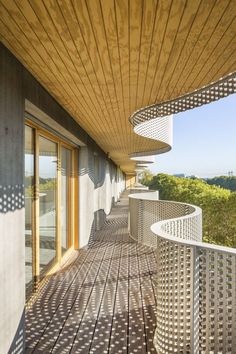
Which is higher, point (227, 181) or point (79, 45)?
point (79, 45)

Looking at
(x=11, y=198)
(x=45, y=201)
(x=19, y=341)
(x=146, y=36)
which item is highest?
(x=146, y=36)

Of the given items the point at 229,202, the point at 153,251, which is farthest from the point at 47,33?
the point at 229,202

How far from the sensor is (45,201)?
17.4 ft

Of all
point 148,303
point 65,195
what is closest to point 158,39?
point 148,303

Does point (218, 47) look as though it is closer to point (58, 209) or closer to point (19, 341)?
point (19, 341)

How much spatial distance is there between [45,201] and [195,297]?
327 centimetres

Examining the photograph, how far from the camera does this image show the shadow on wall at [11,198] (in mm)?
2844

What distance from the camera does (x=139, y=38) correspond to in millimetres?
2684

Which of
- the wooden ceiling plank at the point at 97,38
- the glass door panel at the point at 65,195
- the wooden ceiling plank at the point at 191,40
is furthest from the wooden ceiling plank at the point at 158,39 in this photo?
the glass door panel at the point at 65,195

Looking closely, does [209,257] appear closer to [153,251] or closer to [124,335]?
[124,335]

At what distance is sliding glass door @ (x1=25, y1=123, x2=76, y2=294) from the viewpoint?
4.55 metres

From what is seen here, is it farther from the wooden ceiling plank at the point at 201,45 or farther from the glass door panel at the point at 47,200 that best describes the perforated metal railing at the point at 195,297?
the glass door panel at the point at 47,200

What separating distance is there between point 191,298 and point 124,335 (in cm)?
123

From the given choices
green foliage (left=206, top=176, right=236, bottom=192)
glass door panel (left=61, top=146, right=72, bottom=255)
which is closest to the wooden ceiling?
glass door panel (left=61, top=146, right=72, bottom=255)
